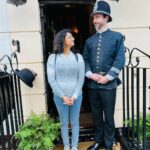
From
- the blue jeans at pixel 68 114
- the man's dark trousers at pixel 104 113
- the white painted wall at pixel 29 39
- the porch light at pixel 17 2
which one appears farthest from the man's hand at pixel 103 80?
the porch light at pixel 17 2

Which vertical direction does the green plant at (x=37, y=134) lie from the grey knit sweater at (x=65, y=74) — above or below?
below

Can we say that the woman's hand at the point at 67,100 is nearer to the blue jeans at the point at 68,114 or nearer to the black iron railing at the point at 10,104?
the blue jeans at the point at 68,114

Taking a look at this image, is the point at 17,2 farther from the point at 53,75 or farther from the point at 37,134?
the point at 37,134

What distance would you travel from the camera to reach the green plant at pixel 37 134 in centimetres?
300

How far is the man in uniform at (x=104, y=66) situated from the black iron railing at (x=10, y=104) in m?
0.90

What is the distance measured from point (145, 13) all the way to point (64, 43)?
1.37 metres

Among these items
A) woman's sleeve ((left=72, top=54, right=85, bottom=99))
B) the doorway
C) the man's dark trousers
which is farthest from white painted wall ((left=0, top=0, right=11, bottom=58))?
the man's dark trousers

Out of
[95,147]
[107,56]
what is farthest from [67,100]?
[95,147]

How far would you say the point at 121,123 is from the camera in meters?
3.77

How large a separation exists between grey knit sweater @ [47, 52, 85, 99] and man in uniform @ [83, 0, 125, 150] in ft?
0.56

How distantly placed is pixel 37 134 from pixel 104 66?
1116mm

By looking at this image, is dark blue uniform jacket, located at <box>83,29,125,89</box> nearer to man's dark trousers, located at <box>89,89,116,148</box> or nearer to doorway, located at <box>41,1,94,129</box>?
man's dark trousers, located at <box>89,89,116,148</box>

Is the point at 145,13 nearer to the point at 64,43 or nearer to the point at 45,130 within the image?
the point at 64,43

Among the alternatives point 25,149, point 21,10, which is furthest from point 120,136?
point 21,10
